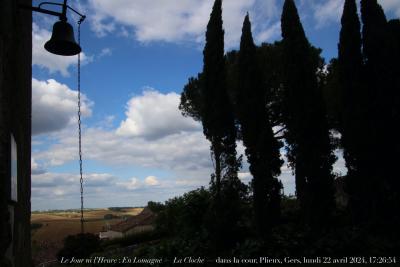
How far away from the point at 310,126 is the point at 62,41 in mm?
13711

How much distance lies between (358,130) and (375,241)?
4444mm

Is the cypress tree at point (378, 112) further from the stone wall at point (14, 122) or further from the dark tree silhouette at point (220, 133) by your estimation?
the stone wall at point (14, 122)

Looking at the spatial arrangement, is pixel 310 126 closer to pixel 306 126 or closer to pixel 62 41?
pixel 306 126

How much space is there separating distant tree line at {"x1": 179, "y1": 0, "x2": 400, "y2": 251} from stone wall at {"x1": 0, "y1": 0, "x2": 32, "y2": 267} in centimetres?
1169

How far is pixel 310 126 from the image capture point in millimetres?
16594

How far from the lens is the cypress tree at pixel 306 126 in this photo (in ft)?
51.1

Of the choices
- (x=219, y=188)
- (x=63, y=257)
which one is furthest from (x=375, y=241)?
(x=63, y=257)

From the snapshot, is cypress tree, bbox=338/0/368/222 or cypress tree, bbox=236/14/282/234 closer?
cypress tree, bbox=338/0/368/222

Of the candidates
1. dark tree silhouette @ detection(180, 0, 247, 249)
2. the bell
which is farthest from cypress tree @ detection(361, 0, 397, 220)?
the bell

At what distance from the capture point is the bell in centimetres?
432

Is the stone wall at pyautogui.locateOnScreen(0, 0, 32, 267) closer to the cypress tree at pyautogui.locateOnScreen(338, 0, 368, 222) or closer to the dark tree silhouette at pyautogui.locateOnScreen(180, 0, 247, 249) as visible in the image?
the dark tree silhouette at pyautogui.locateOnScreen(180, 0, 247, 249)

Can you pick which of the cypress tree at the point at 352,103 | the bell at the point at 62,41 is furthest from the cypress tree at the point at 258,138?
the bell at the point at 62,41

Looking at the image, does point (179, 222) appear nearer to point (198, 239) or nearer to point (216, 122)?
point (198, 239)

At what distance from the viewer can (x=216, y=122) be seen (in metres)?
17.8
